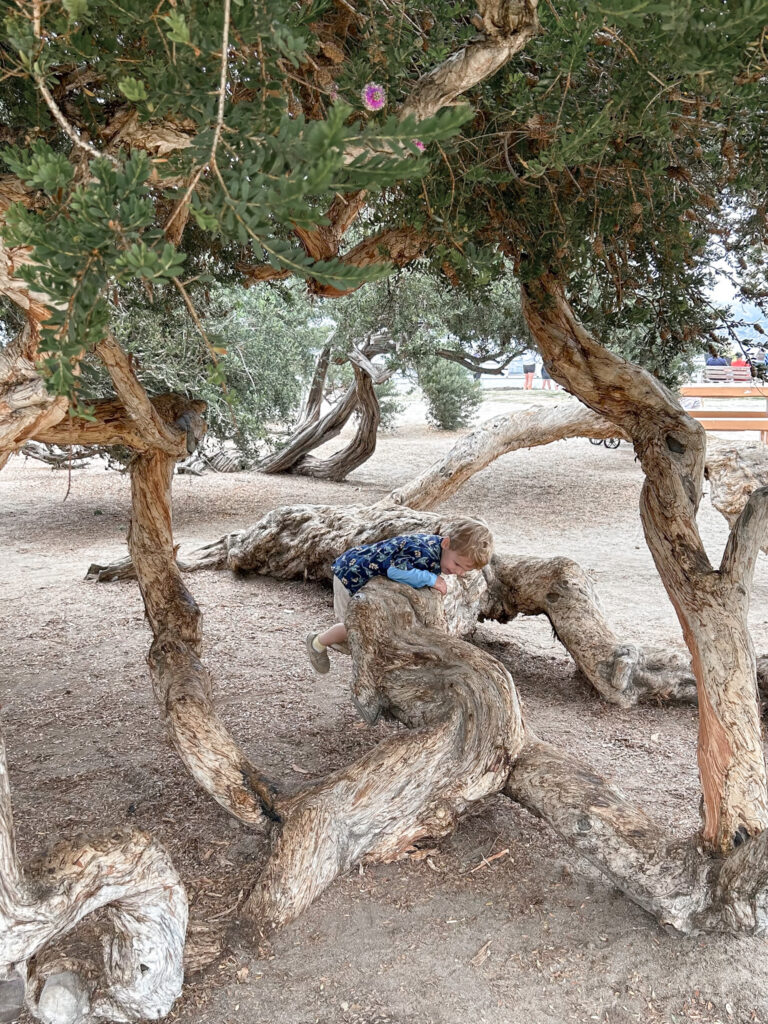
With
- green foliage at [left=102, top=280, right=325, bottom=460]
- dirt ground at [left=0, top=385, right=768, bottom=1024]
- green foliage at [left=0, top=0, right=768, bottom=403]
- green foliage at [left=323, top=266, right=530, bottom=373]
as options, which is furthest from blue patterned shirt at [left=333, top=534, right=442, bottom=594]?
green foliage at [left=323, top=266, right=530, bottom=373]

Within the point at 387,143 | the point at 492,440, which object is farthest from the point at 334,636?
the point at 492,440

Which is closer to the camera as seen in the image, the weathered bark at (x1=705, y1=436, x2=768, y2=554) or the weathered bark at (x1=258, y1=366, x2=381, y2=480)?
the weathered bark at (x1=705, y1=436, x2=768, y2=554)

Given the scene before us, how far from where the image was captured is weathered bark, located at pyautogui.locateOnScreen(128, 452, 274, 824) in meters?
3.44

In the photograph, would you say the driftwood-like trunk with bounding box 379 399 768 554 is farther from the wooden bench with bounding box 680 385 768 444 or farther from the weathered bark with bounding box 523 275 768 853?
the wooden bench with bounding box 680 385 768 444

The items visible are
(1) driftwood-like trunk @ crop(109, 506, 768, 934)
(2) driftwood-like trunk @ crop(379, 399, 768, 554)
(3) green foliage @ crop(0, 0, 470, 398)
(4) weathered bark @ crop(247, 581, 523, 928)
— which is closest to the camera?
(3) green foliage @ crop(0, 0, 470, 398)

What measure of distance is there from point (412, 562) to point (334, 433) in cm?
910

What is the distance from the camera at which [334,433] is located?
13578 millimetres

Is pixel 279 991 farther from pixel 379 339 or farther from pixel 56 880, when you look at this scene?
pixel 379 339

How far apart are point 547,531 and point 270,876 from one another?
773 centimetres

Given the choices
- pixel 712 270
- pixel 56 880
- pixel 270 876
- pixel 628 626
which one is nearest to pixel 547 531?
pixel 628 626

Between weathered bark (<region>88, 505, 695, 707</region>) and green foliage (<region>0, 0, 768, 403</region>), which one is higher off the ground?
green foliage (<region>0, 0, 768, 403</region>)

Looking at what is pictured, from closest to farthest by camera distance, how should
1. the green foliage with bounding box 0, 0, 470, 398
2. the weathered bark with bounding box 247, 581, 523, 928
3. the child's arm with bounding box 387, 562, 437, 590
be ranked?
the green foliage with bounding box 0, 0, 470, 398
the weathered bark with bounding box 247, 581, 523, 928
the child's arm with bounding box 387, 562, 437, 590

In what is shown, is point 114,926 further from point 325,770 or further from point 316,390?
point 316,390

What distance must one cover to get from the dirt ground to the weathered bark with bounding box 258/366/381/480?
5.02 meters
